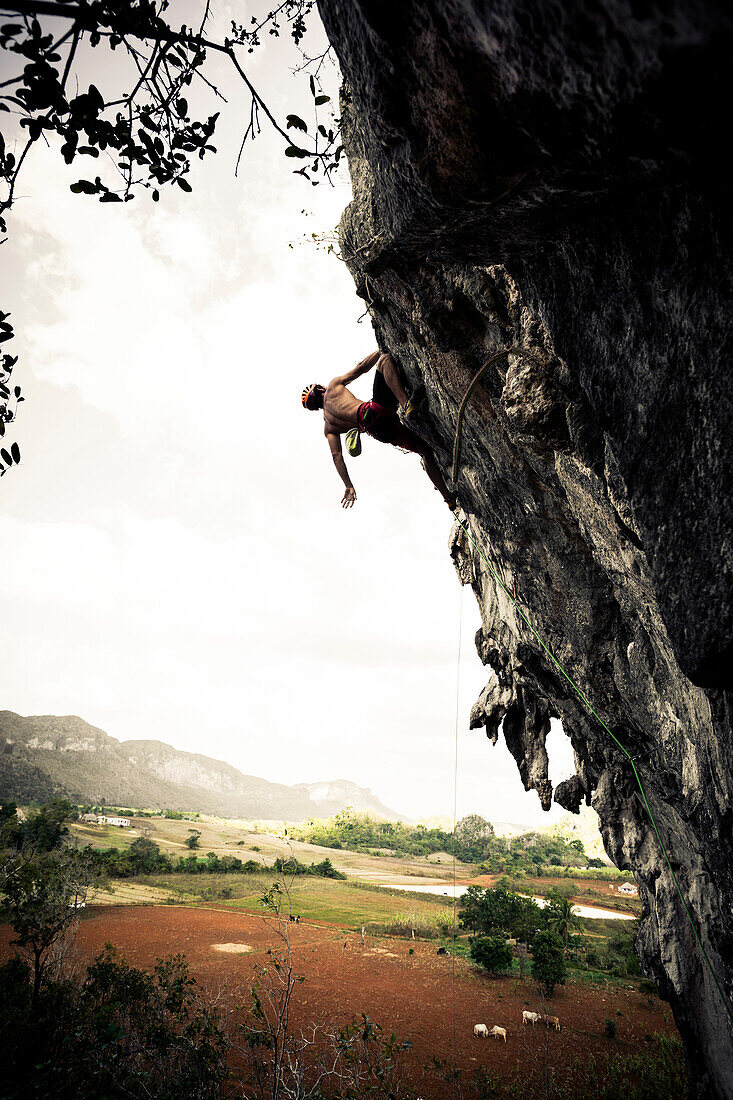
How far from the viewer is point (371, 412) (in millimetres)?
5684

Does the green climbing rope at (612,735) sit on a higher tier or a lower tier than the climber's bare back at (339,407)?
lower

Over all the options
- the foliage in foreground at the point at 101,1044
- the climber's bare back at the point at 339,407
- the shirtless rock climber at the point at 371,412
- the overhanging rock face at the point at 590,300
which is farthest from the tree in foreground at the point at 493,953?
the climber's bare back at the point at 339,407

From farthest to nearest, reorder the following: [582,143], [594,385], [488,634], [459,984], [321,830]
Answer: [321,830], [459,984], [488,634], [594,385], [582,143]

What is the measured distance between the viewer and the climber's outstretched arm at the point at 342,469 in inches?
260

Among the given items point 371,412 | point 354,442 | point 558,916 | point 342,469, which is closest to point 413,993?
point 558,916

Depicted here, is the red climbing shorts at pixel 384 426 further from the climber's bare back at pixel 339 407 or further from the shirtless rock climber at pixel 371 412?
the climber's bare back at pixel 339 407

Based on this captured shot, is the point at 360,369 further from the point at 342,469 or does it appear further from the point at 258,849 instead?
the point at 258,849

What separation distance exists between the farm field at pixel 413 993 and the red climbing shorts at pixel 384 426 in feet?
30.6

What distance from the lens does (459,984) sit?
19.0 m

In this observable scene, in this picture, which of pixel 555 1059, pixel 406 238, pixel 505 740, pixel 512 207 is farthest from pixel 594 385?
pixel 555 1059

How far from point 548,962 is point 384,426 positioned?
2090 centimetres

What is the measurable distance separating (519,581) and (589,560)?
1.00 meters

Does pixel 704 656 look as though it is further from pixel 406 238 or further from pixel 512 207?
pixel 406 238

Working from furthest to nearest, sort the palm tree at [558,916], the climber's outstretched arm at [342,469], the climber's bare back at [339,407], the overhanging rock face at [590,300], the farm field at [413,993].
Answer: the palm tree at [558,916]
the farm field at [413,993]
the climber's outstretched arm at [342,469]
the climber's bare back at [339,407]
the overhanging rock face at [590,300]
